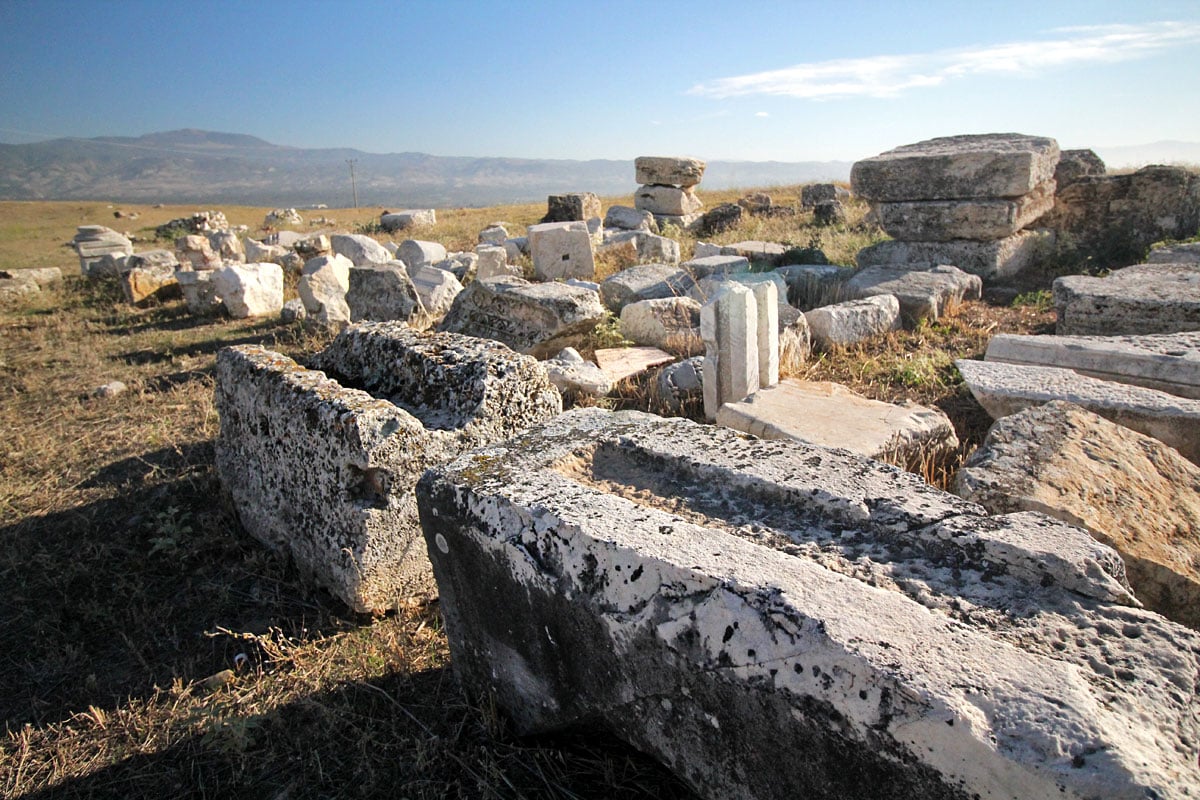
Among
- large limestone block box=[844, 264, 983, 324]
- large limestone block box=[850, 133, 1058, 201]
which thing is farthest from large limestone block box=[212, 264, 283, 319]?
large limestone block box=[850, 133, 1058, 201]

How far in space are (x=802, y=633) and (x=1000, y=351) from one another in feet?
13.9

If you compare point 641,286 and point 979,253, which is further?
point 979,253

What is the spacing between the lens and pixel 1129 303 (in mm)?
5148

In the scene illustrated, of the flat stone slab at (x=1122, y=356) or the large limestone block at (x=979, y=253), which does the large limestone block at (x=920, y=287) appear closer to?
the large limestone block at (x=979, y=253)

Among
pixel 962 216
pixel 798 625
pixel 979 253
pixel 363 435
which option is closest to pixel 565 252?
pixel 962 216

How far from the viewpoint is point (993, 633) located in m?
1.34

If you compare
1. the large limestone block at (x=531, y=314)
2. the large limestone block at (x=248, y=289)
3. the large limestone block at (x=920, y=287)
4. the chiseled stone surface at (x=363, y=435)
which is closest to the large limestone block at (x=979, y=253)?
the large limestone block at (x=920, y=287)

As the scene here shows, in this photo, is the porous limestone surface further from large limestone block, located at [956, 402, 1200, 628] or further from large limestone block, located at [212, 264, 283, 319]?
large limestone block, located at [212, 264, 283, 319]

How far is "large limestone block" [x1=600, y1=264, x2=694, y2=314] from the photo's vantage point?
762cm

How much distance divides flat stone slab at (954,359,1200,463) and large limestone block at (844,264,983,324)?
212 cm

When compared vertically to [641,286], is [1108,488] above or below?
below

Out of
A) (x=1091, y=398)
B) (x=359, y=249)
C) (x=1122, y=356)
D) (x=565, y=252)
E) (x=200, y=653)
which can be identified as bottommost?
(x=200, y=653)

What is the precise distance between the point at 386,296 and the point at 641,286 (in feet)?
9.20

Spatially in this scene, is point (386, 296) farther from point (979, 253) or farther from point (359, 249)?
point (979, 253)
